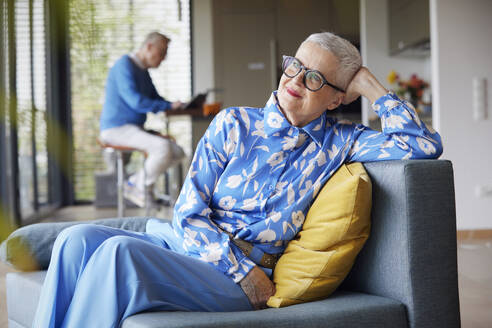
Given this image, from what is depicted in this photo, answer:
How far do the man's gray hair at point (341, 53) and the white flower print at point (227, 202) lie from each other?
0.49 meters

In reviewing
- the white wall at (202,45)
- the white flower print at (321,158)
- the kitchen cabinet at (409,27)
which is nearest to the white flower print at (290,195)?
the white flower print at (321,158)

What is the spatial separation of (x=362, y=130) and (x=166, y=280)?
0.77 meters

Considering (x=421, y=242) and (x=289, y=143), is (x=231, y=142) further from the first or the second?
(x=421, y=242)

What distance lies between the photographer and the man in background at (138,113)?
4.79 m

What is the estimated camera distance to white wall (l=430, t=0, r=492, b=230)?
463 centimetres

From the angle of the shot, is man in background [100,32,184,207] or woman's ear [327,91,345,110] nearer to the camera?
woman's ear [327,91,345,110]

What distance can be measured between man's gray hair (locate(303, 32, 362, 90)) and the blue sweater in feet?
10.0

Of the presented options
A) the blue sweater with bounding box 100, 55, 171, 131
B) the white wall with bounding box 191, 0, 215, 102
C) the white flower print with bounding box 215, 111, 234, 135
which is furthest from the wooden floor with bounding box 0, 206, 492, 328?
the white wall with bounding box 191, 0, 215, 102

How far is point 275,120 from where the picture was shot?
1666 mm

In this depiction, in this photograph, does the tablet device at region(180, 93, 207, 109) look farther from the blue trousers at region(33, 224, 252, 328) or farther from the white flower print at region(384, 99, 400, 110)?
the blue trousers at region(33, 224, 252, 328)

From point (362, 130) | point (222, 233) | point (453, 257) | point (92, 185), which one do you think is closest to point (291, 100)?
point (362, 130)

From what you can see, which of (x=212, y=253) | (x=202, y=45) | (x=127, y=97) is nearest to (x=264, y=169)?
(x=212, y=253)

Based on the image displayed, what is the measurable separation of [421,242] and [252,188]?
0.49 metres

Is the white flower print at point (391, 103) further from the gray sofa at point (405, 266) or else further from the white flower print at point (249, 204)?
the white flower print at point (249, 204)
